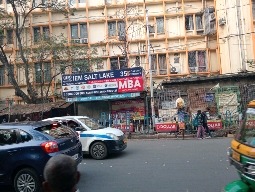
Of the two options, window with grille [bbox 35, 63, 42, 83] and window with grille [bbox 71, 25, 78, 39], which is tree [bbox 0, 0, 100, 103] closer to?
window with grille [bbox 35, 63, 42, 83]

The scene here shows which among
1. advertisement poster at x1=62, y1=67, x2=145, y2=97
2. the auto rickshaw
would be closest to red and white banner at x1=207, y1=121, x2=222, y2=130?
advertisement poster at x1=62, y1=67, x2=145, y2=97

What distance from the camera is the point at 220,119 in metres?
16.5

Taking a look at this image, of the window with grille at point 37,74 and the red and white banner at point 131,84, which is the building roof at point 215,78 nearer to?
the red and white banner at point 131,84

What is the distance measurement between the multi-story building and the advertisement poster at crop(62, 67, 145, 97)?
5287 millimetres

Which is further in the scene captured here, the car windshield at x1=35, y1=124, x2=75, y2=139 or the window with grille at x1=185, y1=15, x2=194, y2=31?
the window with grille at x1=185, y1=15, x2=194, y2=31

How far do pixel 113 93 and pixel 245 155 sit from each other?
14.5 m

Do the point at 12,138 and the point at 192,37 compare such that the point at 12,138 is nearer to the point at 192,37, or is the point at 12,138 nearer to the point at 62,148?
the point at 62,148

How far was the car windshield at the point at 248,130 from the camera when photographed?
4.42 metres

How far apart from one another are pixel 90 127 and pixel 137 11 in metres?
16.9

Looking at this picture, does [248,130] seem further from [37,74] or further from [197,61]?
[37,74]

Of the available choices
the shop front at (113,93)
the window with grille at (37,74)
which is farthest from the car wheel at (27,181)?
the window with grille at (37,74)

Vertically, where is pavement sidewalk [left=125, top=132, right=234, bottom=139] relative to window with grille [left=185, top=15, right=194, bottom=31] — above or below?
below

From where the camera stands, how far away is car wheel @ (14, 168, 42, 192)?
19.1 ft

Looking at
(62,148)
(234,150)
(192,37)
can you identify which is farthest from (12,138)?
(192,37)
